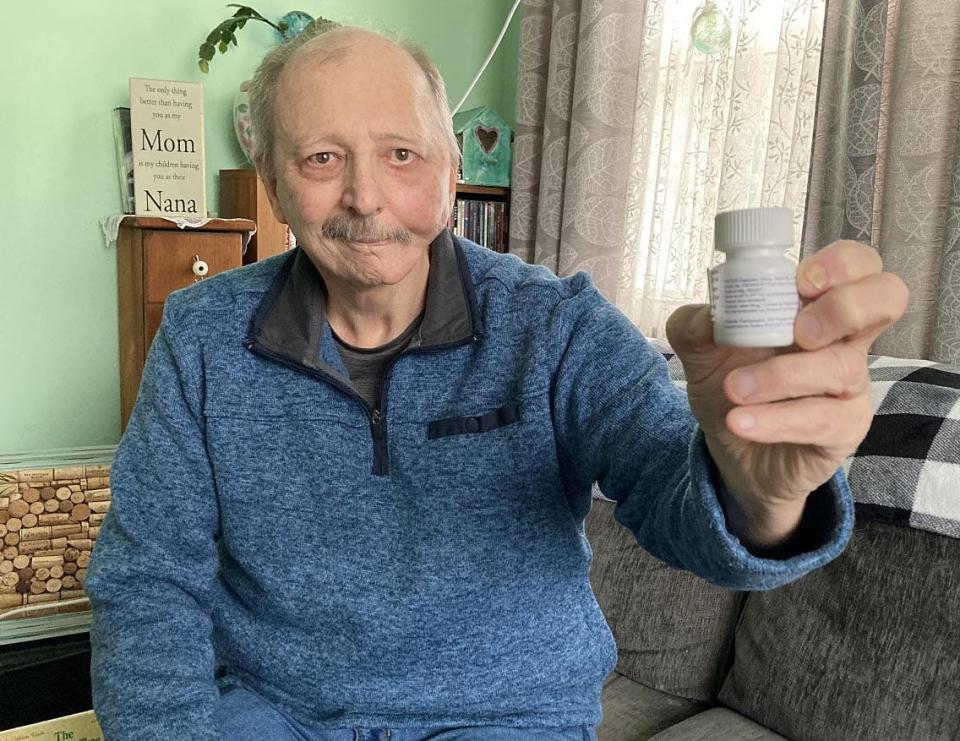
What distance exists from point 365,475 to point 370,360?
0.51 feet

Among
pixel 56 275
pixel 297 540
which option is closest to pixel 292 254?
pixel 297 540

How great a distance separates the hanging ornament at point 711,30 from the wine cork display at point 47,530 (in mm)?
1742

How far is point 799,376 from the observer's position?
2.03ft

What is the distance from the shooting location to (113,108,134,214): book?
2.64m

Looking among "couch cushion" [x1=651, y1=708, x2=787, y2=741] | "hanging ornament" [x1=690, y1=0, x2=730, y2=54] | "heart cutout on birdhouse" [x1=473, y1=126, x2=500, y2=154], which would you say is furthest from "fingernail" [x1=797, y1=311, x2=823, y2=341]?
"heart cutout on birdhouse" [x1=473, y1=126, x2=500, y2=154]

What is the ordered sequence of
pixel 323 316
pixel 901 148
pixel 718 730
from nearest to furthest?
pixel 323 316 < pixel 718 730 < pixel 901 148

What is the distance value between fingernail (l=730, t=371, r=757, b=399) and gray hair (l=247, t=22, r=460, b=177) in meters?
0.69

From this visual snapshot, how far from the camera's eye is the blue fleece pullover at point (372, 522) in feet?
3.61

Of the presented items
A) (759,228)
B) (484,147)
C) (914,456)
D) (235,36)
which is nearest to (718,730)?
(914,456)

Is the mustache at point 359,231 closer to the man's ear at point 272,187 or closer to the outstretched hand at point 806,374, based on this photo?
the man's ear at point 272,187

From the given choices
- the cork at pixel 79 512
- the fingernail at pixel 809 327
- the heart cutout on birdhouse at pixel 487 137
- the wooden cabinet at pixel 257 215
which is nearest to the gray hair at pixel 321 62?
the fingernail at pixel 809 327

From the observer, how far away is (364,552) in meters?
1.12

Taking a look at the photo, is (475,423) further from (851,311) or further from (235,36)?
(235,36)

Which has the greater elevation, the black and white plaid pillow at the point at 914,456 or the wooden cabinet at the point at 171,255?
the wooden cabinet at the point at 171,255
